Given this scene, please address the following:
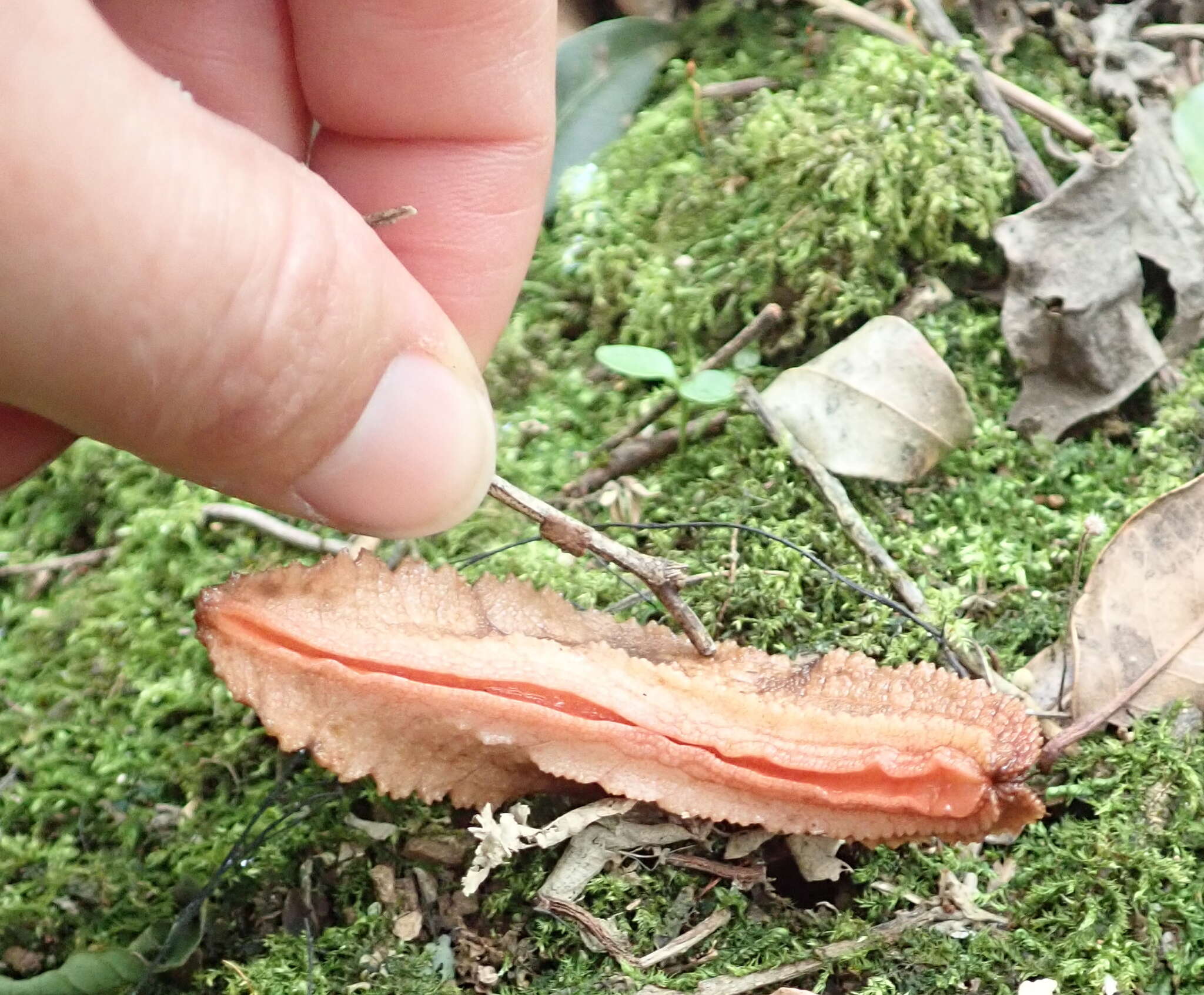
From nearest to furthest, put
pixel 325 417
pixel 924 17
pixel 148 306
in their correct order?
1. pixel 148 306
2. pixel 325 417
3. pixel 924 17

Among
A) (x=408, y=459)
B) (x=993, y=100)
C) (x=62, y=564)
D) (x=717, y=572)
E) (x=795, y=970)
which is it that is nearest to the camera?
(x=795, y=970)

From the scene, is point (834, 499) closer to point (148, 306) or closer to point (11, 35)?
point (148, 306)

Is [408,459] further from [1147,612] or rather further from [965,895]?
[1147,612]

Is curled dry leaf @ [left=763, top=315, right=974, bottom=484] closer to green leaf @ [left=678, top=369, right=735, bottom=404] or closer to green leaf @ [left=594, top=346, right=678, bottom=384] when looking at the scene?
green leaf @ [left=678, top=369, right=735, bottom=404]

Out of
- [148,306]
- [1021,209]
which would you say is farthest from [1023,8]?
[148,306]

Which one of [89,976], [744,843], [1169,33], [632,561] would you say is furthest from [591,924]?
Answer: [1169,33]
